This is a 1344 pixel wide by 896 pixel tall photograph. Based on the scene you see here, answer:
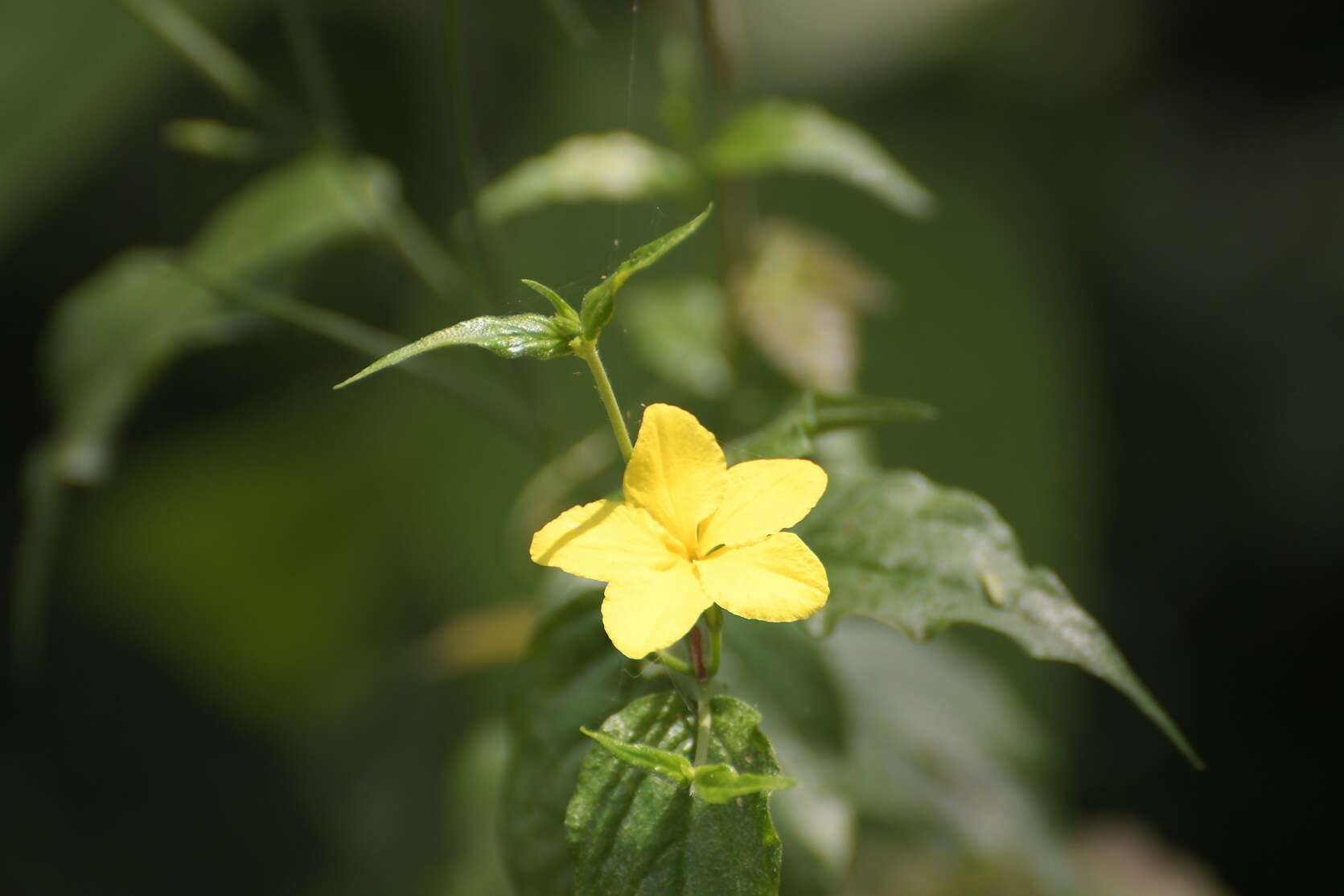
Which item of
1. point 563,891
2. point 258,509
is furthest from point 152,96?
point 563,891

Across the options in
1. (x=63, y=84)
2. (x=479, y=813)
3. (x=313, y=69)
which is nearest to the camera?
(x=313, y=69)

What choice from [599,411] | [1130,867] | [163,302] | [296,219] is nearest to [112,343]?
[163,302]

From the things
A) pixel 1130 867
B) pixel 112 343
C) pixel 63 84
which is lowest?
pixel 1130 867

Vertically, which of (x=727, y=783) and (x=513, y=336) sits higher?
(x=513, y=336)

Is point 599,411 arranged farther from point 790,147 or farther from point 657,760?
point 657,760

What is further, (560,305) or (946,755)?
(946,755)

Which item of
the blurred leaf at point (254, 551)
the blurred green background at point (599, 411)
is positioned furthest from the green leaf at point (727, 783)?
the blurred leaf at point (254, 551)

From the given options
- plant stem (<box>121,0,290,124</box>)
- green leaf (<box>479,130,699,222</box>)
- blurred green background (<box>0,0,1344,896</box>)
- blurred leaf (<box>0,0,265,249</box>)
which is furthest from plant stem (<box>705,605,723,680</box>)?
blurred leaf (<box>0,0,265,249</box>)
